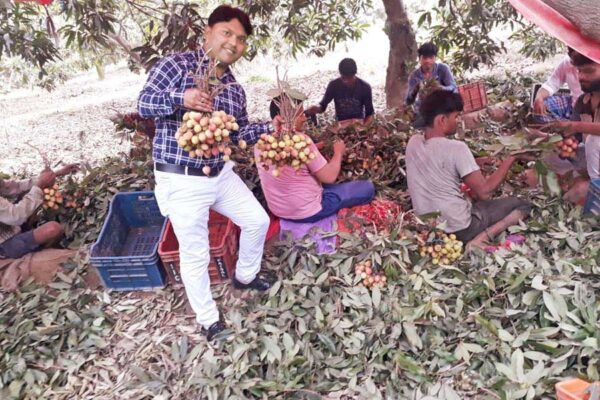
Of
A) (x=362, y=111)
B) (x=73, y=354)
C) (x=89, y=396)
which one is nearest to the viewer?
(x=89, y=396)

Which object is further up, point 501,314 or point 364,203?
point 364,203

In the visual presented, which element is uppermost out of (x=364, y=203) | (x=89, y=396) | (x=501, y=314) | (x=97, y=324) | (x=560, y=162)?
(x=560, y=162)

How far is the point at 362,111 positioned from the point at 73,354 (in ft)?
11.5

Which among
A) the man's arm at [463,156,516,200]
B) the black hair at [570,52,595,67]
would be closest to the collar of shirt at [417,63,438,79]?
the black hair at [570,52,595,67]

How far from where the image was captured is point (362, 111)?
182 inches

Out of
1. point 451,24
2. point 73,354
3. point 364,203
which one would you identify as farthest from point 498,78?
point 73,354

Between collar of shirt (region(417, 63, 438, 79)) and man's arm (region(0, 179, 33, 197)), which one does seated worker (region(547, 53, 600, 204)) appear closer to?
collar of shirt (region(417, 63, 438, 79))

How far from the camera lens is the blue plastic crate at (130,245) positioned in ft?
7.91

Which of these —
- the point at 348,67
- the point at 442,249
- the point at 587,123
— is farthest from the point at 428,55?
the point at 442,249

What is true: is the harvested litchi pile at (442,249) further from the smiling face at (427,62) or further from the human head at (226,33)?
the smiling face at (427,62)

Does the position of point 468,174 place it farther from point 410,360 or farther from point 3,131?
point 3,131

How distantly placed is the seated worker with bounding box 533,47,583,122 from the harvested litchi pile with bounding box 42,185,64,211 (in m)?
3.56

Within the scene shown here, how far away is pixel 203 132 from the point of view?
5.78 feet

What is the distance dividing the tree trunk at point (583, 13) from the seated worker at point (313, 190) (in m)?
1.33
